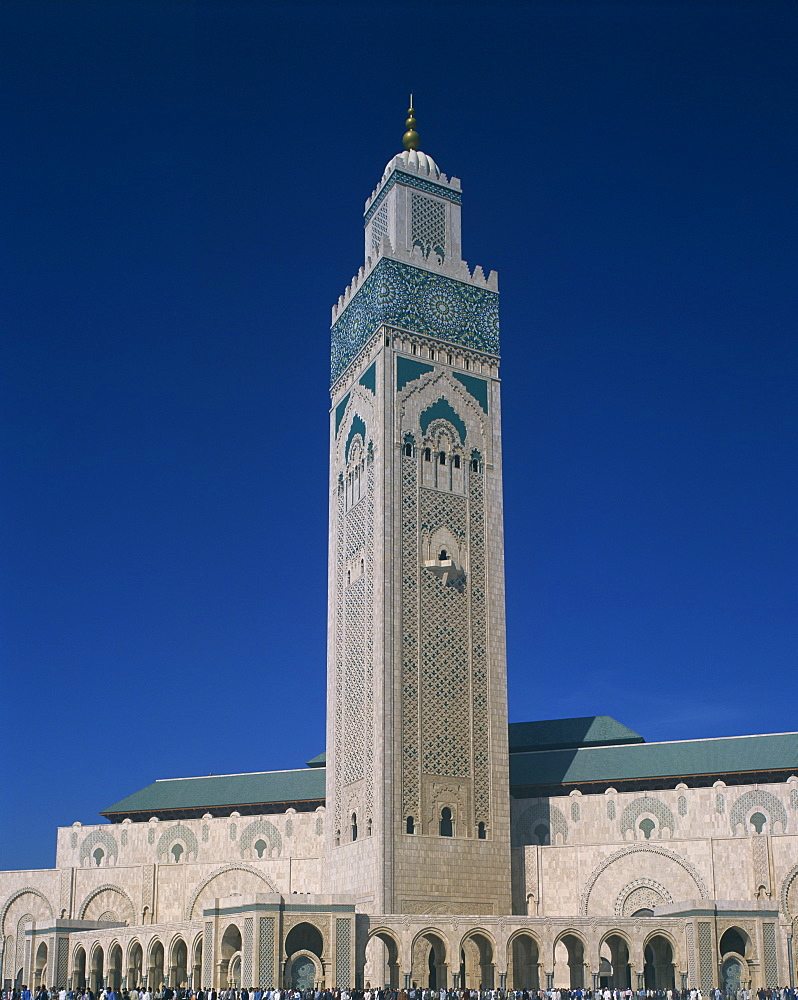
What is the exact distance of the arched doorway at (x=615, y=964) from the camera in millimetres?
27719

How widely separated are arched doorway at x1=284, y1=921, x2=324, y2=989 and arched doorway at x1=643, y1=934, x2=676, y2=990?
7.52 metres

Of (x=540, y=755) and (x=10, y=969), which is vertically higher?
(x=540, y=755)

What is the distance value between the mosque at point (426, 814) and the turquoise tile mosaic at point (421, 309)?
71mm

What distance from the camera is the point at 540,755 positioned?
1369 inches

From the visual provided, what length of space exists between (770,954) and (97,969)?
685 inches

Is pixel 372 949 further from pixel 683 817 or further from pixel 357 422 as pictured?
pixel 357 422

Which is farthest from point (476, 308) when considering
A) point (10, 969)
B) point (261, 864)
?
point (10, 969)

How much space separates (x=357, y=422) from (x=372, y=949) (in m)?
13.3

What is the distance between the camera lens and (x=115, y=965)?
3102 centimetres

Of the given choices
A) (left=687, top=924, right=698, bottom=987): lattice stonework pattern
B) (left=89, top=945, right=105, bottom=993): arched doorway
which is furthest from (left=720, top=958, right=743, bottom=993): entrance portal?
(left=89, top=945, right=105, bottom=993): arched doorway

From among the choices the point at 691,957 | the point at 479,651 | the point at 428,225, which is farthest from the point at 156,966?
the point at 428,225

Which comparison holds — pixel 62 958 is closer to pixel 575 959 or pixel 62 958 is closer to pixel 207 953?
pixel 207 953

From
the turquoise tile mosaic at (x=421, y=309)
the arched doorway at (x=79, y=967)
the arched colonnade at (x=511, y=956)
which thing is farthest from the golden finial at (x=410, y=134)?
the arched doorway at (x=79, y=967)

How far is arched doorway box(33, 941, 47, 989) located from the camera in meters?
33.3
